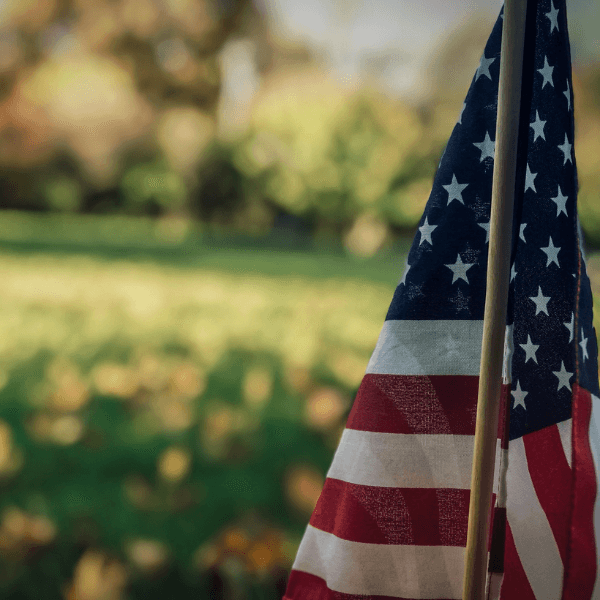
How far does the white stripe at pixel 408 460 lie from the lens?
2.59 ft

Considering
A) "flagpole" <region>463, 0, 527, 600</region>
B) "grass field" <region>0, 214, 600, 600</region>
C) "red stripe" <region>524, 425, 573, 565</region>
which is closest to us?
"flagpole" <region>463, 0, 527, 600</region>

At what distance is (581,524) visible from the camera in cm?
69

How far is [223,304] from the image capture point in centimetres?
405

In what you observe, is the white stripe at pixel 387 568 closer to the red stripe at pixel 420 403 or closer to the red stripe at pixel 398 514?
the red stripe at pixel 398 514

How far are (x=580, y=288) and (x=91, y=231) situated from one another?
1002 cm

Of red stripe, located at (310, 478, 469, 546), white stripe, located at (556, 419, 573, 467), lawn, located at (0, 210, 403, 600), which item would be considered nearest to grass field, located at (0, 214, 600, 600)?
lawn, located at (0, 210, 403, 600)

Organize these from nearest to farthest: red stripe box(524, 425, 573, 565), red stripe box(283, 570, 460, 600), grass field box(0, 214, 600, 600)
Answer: red stripe box(524, 425, 573, 565), red stripe box(283, 570, 460, 600), grass field box(0, 214, 600, 600)

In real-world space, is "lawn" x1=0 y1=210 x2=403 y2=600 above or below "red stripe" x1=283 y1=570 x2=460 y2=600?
below

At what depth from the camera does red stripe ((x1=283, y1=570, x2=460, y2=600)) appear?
804 mm

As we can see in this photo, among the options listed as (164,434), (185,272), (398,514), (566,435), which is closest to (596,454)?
(566,435)

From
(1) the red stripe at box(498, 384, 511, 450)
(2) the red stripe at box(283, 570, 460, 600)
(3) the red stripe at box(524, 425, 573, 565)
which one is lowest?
(2) the red stripe at box(283, 570, 460, 600)

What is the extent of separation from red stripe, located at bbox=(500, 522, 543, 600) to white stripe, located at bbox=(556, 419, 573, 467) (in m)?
0.12

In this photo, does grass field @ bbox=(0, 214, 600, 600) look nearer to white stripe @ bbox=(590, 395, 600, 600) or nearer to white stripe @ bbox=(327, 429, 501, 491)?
white stripe @ bbox=(327, 429, 501, 491)

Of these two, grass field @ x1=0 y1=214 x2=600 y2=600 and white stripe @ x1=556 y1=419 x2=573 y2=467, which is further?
grass field @ x1=0 y1=214 x2=600 y2=600
